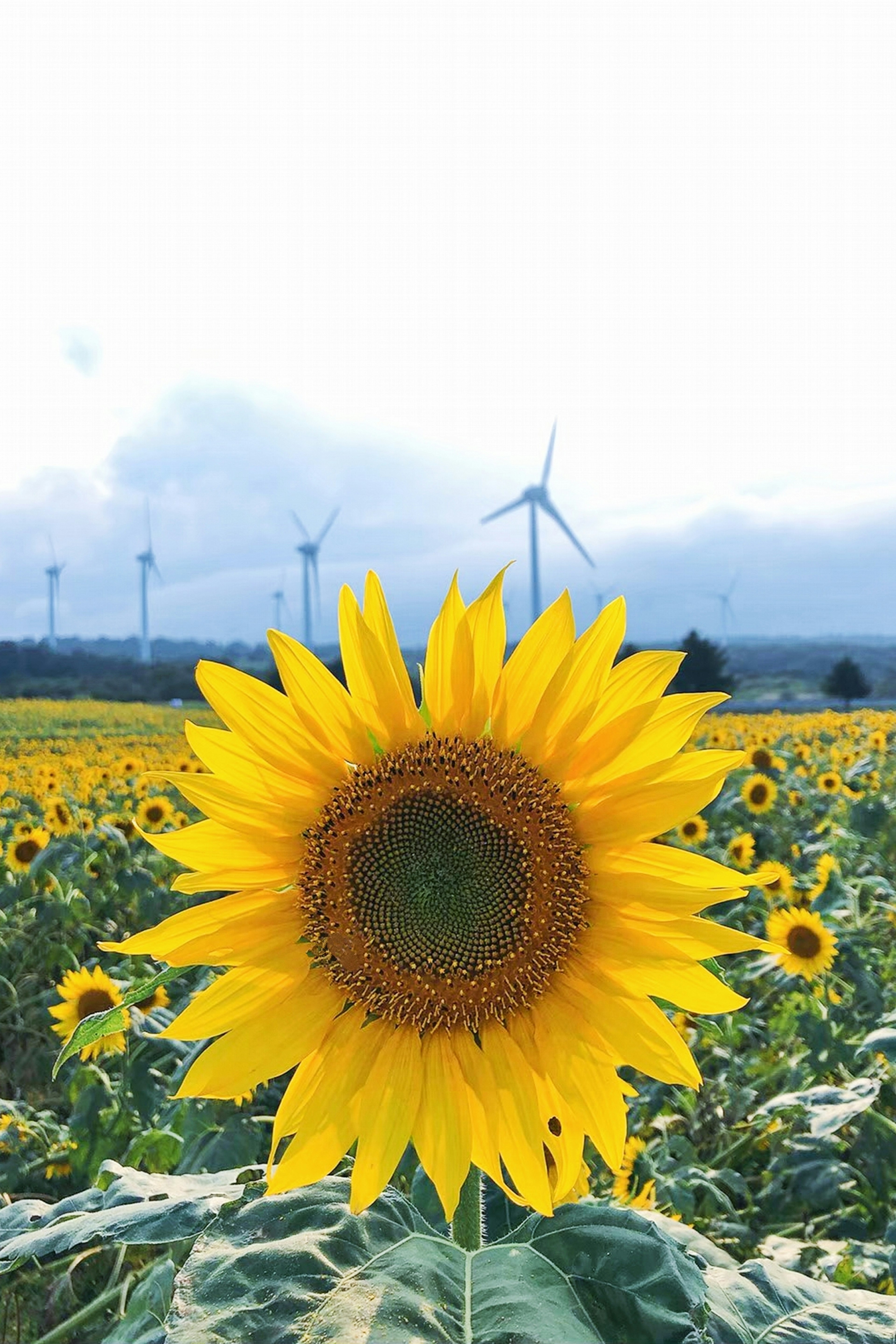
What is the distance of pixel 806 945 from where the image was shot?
612cm

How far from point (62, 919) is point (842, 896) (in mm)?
5583

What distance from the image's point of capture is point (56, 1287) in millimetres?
3098

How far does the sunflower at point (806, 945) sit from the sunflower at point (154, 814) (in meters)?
5.20

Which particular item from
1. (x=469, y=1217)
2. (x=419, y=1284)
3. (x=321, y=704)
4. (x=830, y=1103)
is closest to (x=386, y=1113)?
(x=469, y=1217)

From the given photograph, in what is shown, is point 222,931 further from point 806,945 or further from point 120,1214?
point 806,945

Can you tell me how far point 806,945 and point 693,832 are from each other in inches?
88.8

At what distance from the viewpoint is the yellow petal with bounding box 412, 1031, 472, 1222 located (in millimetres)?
1672

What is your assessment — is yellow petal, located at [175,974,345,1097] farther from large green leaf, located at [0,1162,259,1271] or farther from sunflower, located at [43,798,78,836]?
sunflower, located at [43,798,78,836]

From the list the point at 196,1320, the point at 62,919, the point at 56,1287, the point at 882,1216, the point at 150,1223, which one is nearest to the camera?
the point at 196,1320

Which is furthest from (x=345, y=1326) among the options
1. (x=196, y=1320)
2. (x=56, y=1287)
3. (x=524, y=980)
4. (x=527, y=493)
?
(x=527, y=493)

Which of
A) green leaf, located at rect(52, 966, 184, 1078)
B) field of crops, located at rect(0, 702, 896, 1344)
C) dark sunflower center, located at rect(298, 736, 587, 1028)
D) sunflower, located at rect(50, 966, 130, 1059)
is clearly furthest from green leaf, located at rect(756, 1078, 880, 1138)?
sunflower, located at rect(50, 966, 130, 1059)

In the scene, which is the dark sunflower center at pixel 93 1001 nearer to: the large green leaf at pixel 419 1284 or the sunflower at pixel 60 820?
the sunflower at pixel 60 820

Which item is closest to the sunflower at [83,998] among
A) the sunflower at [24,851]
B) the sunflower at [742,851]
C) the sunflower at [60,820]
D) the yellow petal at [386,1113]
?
the sunflower at [24,851]

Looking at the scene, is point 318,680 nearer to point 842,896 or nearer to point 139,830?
point 139,830
